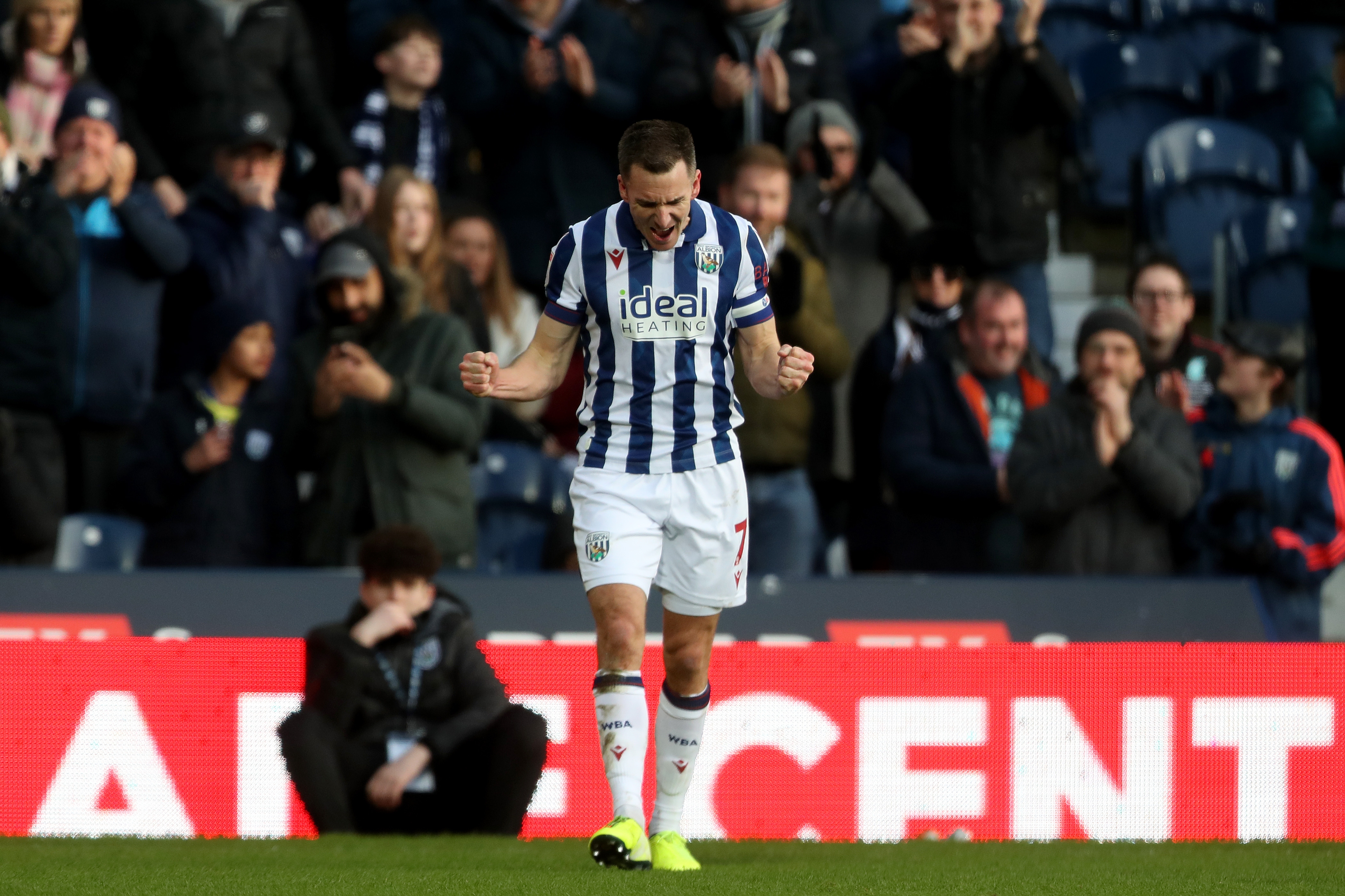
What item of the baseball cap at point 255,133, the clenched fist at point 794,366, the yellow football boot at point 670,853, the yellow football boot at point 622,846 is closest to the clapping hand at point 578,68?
the baseball cap at point 255,133

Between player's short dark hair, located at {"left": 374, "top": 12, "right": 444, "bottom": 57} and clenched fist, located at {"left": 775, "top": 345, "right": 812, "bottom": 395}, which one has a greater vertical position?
player's short dark hair, located at {"left": 374, "top": 12, "right": 444, "bottom": 57}

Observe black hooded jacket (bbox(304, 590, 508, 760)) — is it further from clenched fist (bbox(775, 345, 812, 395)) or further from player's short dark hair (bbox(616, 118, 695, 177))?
player's short dark hair (bbox(616, 118, 695, 177))

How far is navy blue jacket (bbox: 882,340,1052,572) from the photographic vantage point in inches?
352

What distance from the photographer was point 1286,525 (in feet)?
29.3

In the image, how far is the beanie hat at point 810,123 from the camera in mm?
10062

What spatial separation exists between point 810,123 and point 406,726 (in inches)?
170

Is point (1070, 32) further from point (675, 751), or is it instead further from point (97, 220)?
point (675, 751)

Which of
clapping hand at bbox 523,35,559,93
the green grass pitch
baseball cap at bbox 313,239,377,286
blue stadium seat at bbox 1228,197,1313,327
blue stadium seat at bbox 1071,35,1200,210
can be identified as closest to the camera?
the green grass pitch

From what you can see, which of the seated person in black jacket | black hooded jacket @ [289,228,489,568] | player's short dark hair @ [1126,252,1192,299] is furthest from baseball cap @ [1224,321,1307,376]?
the seated person in black jacket

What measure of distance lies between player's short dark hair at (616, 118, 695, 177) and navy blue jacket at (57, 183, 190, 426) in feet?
14.3

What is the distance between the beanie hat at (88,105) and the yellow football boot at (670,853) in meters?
5.13

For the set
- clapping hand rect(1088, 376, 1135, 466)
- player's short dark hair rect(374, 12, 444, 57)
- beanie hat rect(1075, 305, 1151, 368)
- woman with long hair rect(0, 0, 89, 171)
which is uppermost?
player's short dark hair rect(374, 12, 444, 57)

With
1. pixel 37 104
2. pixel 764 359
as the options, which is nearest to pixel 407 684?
pixel 764 359

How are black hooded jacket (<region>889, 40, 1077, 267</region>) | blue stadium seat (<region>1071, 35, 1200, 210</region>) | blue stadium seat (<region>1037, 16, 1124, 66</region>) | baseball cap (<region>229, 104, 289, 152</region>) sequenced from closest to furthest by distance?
baseball cap (<region>229, 104, 289, 152</region>)
black hooded jacket (<region>889, 40, 1077, 267</region>)
blue stadium seat (<region>1071, 35, 1200, 210</region>)
blue stadium seat (<region>1037, 16, 1124, 66</region>)
